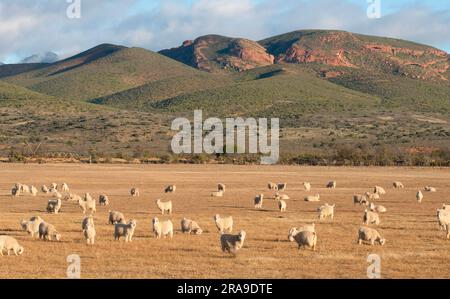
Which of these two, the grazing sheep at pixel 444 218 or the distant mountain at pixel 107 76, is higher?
the distant mountain at pixel 107 76

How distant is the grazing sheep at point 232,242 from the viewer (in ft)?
60.5

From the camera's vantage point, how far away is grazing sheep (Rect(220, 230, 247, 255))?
727 inches

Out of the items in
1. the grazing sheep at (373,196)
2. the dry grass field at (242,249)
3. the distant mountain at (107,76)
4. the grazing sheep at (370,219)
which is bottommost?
the dry grass field at (242,249)

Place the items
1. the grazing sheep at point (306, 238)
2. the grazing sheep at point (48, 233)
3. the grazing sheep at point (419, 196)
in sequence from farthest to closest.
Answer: the grazing sheep at point (419, 196)
the grazing sheep at point (48, 233)
the grazing sheep at point (306, 238)

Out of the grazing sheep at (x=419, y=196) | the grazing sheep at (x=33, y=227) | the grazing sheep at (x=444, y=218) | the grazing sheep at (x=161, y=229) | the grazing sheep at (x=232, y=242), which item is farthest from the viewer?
the grazing sheep at (x=419, y=196)

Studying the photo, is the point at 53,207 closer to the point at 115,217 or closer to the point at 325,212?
the point at 115,217

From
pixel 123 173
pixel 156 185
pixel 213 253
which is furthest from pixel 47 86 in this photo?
pixel 213 253

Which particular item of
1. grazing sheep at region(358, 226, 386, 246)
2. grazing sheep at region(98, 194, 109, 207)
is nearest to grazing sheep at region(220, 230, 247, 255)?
grazing sheep at region(358, 226, 386, 246)

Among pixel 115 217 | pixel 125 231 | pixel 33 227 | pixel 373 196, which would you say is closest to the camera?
pixel 125 231

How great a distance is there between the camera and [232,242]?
733 inches

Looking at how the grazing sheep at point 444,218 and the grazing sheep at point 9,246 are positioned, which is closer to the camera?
the grazing sheep at point 9,246

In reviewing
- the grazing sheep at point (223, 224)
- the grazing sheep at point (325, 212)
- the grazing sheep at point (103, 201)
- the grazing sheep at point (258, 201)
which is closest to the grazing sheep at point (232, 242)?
the grazing sheep at point (223, 224)

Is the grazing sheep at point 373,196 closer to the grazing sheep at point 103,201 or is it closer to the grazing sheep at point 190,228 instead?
the grazing sheep at point 103,201

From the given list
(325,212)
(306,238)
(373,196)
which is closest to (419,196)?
(373,196)
